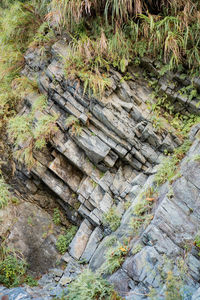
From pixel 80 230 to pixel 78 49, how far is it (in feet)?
16.6

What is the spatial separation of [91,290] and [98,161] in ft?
10.2

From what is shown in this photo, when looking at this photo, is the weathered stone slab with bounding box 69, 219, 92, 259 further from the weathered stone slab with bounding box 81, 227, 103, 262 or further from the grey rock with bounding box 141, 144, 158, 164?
the grey rock with bounding box 141, 144, 158, 164

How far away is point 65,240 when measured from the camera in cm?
632

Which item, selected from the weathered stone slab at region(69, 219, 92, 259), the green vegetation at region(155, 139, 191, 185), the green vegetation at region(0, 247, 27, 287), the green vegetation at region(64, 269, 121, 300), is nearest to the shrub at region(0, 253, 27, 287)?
the green vegetation at region(0, 247, 27, 287)

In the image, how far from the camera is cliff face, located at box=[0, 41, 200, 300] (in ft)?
17.4

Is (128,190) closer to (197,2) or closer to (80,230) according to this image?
(80,230)

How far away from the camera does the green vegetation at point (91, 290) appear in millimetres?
4047

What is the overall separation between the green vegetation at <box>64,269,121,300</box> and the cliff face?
2.53 feet

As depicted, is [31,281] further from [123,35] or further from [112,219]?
[123,35]

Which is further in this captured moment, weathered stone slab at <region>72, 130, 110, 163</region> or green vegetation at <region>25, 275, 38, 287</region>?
weathered stone slab at <region>72, 130, 110, 163</region>

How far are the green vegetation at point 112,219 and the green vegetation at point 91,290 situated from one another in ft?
4.55

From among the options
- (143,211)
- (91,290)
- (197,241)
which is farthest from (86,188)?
(197,241)

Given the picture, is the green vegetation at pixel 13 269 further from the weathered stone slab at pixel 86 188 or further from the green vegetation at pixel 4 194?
the weathered stone slab at pixel 86 188

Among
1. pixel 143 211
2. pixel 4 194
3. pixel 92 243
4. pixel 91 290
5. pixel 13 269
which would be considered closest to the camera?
pixel 91 290
